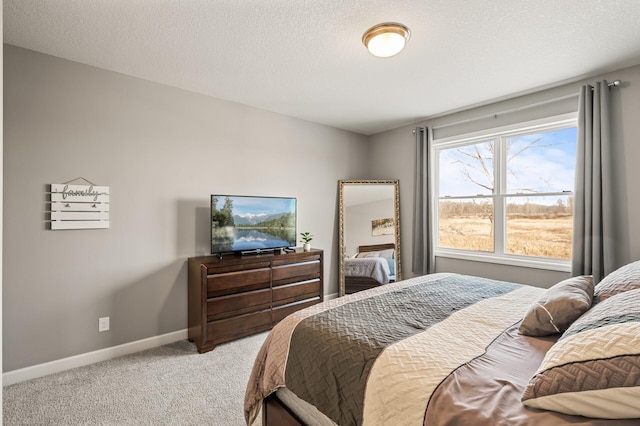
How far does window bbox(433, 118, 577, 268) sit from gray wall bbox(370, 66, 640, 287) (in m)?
0.15

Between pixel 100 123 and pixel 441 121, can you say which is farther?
pixel 441 121

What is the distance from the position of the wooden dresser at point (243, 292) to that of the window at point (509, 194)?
1956 millimetres

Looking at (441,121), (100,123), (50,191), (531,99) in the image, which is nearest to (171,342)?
(50,191)

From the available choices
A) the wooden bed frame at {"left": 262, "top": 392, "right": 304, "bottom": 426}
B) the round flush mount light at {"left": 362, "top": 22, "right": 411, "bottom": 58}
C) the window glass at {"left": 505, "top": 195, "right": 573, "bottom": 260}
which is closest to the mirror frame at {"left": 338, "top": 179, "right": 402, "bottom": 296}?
the window glass at {"left": 505, "top": 195, "right": 573, "bottom": 260}

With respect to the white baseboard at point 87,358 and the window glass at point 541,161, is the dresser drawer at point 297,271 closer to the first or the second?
the white baseboard at point 87,358

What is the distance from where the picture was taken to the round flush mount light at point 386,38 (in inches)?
84.5

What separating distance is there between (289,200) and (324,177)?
0.90 meters

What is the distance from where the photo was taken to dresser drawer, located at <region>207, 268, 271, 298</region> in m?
2.96

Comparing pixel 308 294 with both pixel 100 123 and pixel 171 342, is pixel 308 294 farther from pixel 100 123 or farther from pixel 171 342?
pixel 100 123

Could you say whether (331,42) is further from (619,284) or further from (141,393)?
(141,393)

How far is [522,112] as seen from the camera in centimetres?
342

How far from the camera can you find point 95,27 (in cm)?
→ 220

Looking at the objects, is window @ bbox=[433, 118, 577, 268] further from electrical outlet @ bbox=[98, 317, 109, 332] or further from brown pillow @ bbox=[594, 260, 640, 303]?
electrical outlet @ bbox=[98, 317, 109, 332]

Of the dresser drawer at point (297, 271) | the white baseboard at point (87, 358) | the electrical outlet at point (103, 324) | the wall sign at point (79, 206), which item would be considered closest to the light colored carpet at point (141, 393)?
the white baseboard at point (87, 358)
